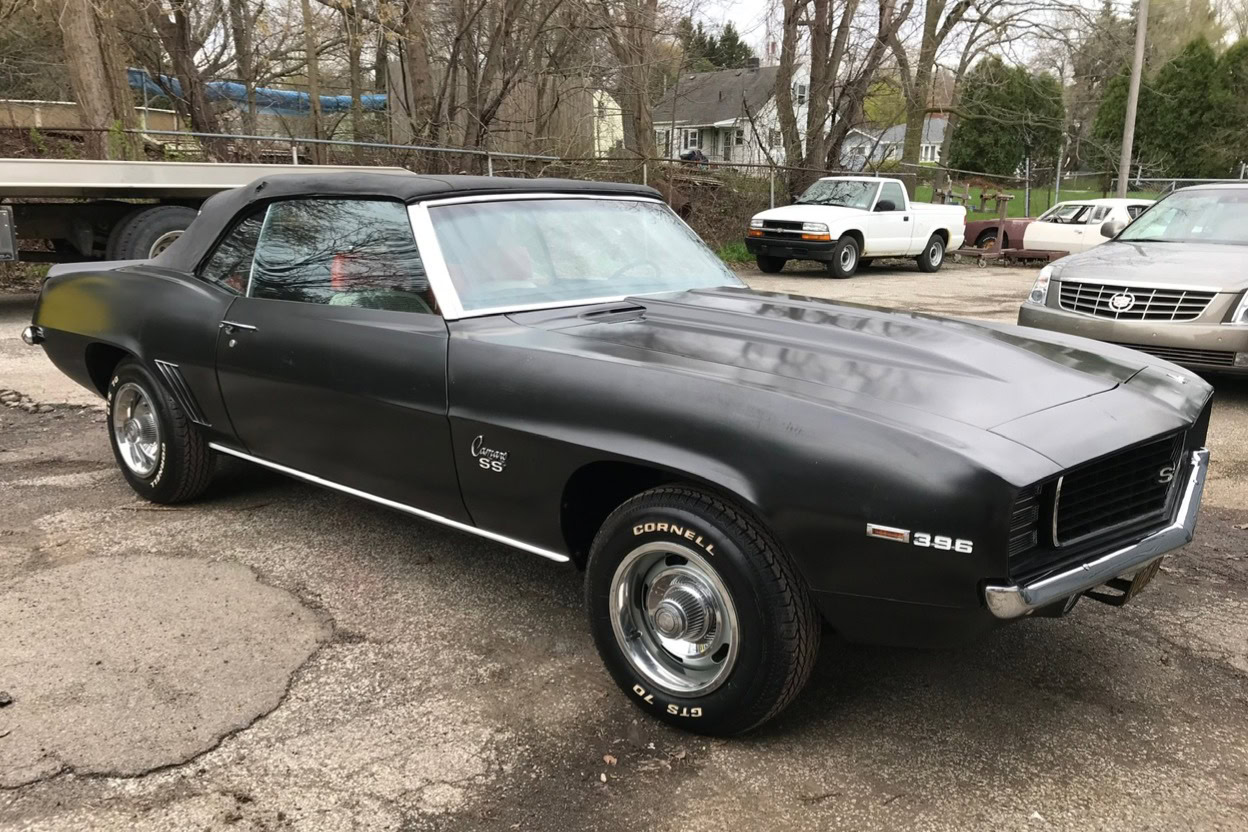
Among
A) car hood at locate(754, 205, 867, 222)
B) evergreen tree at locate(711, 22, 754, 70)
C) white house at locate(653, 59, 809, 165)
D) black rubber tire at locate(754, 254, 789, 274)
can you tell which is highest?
evergreen tree at locate(711, 22, 754, 70)

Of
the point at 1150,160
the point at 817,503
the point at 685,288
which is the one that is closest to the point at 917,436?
the point at 817,503

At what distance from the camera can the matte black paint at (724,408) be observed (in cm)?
220

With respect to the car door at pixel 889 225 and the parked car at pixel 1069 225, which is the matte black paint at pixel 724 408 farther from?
the parked car at pixel 1069 225

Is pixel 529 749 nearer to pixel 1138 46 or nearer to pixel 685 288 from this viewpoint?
pixel 685 288

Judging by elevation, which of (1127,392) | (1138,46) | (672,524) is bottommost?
(672,524)

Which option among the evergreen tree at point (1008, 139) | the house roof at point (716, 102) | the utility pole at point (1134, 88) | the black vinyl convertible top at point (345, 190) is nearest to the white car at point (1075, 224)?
the utility pole at point (1134, 88)

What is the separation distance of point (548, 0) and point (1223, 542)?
48.6 ft

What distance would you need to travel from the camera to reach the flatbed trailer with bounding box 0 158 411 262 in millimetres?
8688

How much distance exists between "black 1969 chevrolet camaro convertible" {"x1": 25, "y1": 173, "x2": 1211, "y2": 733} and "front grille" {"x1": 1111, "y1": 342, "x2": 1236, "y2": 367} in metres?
3.59

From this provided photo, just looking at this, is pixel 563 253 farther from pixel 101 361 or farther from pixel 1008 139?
pixel 1008 139

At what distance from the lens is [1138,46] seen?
21016mm

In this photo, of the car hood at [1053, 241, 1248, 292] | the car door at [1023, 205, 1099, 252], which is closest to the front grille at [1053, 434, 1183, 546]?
the car hood at [1053, 241, 1248, 292]

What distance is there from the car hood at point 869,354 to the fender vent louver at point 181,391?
5.84ft

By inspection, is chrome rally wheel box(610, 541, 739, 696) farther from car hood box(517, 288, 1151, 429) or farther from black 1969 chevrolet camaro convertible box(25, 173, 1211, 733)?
car hood box(517, 288, 1151, 429)
